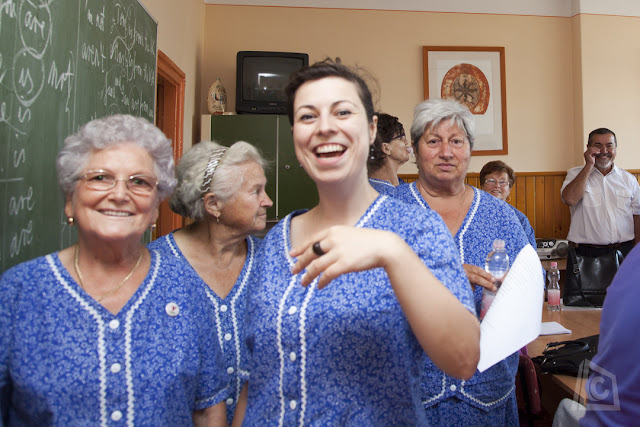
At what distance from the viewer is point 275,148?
14.1 feet

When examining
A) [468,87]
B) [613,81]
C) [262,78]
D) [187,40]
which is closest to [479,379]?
[262,78]

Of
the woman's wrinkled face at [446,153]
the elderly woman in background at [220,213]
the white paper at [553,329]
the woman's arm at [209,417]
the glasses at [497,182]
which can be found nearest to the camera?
the woman's arm at [209,417]

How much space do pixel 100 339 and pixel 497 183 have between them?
10.3 feet

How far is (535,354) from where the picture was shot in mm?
2123

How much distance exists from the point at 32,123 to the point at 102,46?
0.77m

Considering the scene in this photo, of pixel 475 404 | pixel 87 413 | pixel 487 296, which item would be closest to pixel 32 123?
pixel 87 413

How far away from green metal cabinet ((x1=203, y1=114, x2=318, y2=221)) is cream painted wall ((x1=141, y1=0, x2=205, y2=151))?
0.94ft

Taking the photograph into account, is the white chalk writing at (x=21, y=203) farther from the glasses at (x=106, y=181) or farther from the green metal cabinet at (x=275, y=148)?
the green metal cabinet at (x=275, y=148)

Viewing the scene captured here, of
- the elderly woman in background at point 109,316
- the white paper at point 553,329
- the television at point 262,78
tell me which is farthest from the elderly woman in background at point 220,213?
the television at point 262,78

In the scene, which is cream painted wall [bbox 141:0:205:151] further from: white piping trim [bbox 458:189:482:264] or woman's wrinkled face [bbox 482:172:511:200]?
woman's wrinkled face [bbox 482:172:511:200]

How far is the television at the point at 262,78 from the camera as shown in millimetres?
4328

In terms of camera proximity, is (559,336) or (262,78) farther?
(262,78)

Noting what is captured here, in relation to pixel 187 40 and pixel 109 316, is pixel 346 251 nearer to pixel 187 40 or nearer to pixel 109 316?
pixel 109 316

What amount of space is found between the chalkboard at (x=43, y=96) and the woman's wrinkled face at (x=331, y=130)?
89 cm
